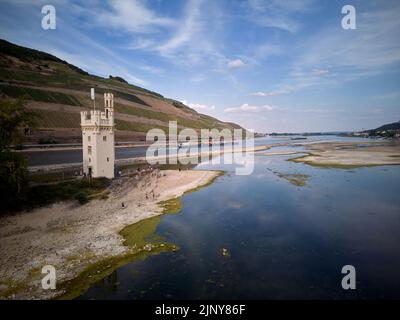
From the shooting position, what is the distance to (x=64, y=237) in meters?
22.3

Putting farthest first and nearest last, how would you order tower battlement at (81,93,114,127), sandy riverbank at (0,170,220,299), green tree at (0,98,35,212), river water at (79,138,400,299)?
tower battlement at (81,93,114,127) → green tree at (0,98,35,212) → sandy riverbank at (0,170,220,299) → river water at (79,138,400,299)

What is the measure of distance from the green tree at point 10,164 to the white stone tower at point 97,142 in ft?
31.1

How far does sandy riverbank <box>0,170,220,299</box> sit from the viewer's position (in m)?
16.2

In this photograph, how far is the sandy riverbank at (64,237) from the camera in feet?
53.3

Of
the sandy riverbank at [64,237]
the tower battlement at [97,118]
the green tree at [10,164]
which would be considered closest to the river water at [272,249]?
the sandy riverbank at [64,237]

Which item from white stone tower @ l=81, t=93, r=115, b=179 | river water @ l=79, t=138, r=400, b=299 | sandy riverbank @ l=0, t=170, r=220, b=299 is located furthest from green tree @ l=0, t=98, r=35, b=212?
river water @ l=79, t=138, r=400, b=299

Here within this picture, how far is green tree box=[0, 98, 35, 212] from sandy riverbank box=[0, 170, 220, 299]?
8.27 feet

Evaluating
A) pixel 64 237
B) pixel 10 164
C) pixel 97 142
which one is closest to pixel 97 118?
pixel 97 142

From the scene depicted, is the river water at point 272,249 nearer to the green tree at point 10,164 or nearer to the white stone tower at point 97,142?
the white stone tower at point 97,142

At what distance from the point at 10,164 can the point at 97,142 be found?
42.1 feet

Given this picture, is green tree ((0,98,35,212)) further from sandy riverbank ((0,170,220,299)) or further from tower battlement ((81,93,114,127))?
tower battlement ((81,93,114,127))

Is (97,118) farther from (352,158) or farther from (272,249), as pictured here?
(352,158)
